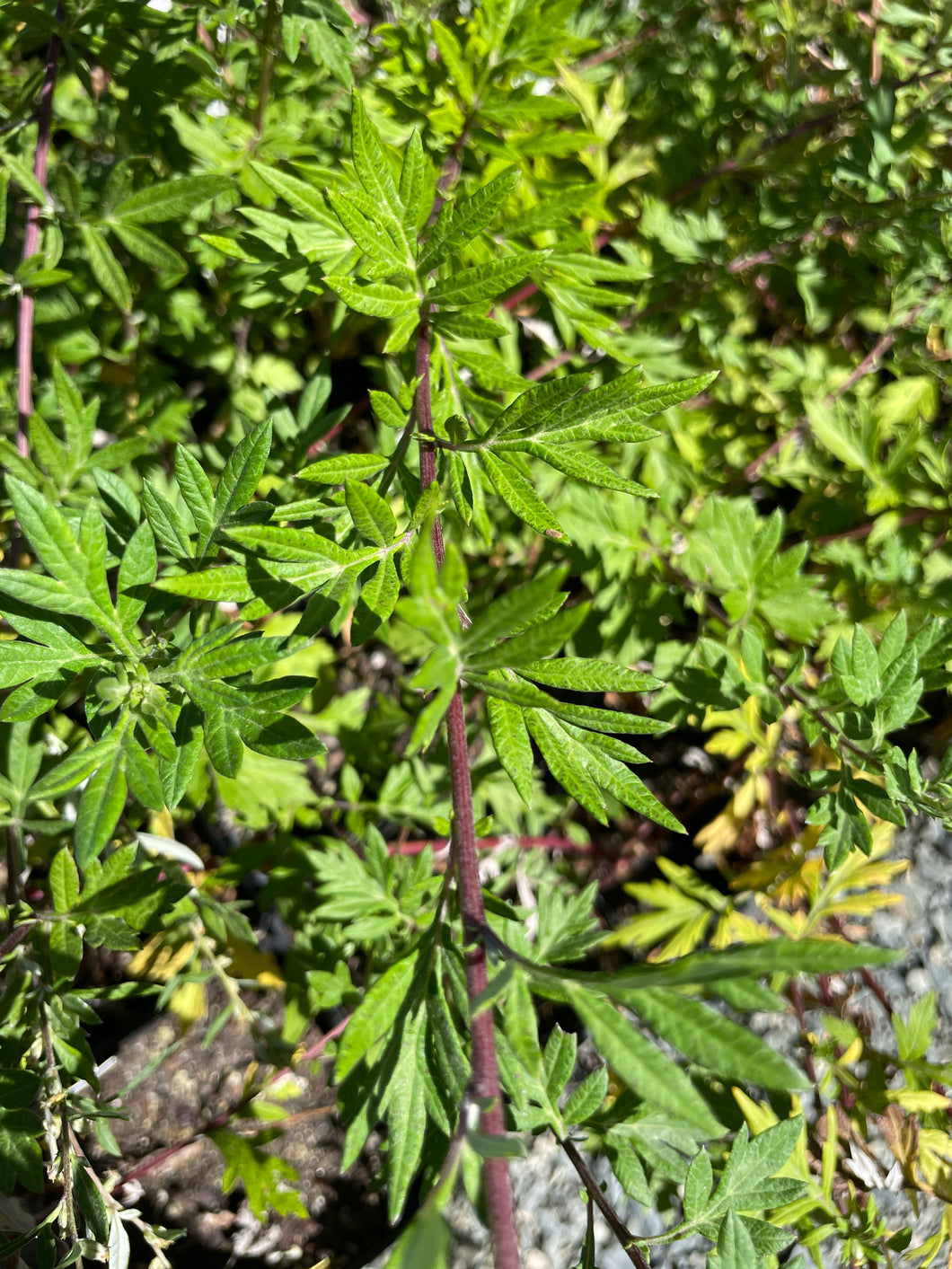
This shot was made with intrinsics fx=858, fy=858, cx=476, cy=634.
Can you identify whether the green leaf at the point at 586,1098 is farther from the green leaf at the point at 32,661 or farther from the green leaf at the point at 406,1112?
the green leaf at the point at 32,661

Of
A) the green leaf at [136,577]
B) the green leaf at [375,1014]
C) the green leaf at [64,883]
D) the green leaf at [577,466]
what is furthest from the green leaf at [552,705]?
the green leaf at [64,883]

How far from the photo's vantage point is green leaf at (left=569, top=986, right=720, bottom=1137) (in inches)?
29.3

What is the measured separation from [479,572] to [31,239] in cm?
144

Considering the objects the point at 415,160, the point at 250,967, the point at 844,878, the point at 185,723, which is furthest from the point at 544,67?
the point at 250,967

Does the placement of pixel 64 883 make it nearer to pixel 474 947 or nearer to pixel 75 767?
pixel 75 767

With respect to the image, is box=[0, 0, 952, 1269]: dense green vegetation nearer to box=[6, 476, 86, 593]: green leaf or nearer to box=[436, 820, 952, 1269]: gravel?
box=[6, 476, 86, 593]: green leaf

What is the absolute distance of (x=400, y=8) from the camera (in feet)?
7.02

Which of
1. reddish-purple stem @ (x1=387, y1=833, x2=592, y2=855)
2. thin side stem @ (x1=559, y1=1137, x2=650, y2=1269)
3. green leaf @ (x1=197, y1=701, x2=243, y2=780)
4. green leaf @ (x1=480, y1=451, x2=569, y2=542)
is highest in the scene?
green leaf @ (x1=480, y1=451, x2=569, y2=542)

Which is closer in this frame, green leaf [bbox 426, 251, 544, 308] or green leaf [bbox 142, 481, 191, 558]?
green leaf [bbox 426, 251, 544, 308]

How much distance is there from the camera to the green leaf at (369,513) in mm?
1053

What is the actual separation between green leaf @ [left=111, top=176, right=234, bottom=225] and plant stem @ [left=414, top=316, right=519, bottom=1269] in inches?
23.3

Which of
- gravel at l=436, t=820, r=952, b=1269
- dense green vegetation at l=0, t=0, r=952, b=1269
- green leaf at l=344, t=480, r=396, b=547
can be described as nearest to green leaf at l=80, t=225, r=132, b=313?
dense green vegetation at l=0, t=0, r=952, b=1269

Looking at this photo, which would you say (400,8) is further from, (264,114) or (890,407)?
(890,407)

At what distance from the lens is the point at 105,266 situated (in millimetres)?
1735
